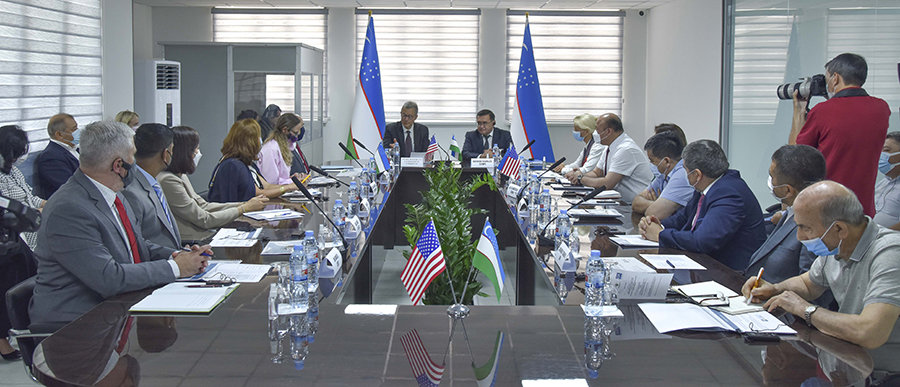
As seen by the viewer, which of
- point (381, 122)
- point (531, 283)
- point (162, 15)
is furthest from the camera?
point (162, 15)

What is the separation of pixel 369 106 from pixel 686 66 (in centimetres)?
Result: 383

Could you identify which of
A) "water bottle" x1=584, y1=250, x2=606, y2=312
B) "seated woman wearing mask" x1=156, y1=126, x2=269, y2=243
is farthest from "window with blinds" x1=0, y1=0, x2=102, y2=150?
"water bottle" x1=584, y1=250, x2=606, y2=312

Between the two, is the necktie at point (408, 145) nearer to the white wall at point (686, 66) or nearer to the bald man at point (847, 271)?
the white wall at point (686, 66)

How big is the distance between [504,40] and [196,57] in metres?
4.01

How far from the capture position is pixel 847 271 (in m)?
1.84

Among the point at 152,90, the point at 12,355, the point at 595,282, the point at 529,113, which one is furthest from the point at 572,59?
the point at 595,282

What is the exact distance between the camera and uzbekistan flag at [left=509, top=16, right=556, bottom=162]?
24.3 ft

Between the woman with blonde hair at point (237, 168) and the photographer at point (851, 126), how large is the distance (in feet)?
10.4

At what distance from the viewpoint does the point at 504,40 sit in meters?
9.12

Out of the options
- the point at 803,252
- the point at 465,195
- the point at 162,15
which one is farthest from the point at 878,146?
the point at 162,15

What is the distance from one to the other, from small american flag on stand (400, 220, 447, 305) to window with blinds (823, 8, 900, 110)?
12.9 feet

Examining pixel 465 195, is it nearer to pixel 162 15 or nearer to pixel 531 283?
pixel 531 283

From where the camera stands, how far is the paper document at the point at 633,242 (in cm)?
278

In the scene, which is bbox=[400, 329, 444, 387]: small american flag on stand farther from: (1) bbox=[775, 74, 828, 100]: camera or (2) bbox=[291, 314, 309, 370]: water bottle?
(1) bbox=[775, 74, 828, 100]: camera
